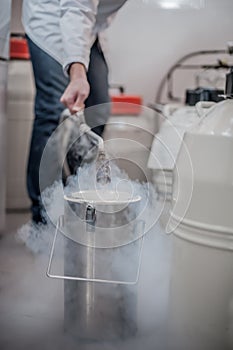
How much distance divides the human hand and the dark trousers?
0.04m

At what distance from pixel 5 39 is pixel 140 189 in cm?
61

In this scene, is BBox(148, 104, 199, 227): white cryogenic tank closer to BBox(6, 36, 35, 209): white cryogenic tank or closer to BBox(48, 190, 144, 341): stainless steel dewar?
BBox(48, 190, 144, 341): stainless steel dewar

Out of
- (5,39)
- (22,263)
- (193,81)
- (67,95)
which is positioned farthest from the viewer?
(193,81)

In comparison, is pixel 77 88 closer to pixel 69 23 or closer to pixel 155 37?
pixel 69 23

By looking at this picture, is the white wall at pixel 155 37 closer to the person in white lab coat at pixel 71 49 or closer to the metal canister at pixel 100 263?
the person in white lab coat at pixel 71 49

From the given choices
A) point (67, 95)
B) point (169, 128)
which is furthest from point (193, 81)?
point (67, 95)

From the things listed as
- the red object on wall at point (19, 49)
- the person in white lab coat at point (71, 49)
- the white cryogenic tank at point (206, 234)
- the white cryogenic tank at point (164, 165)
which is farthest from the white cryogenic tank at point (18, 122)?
the white cryogenic tank at point (206, 234)

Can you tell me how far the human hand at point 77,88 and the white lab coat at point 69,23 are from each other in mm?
16

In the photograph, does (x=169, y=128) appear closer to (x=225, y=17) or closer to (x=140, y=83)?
(x=225, y=17)

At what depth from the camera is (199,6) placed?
90 cm

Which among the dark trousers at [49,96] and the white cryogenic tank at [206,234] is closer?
the white cryogenic tank at [206,234]

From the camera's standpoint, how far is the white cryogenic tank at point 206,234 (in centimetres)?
A: 76

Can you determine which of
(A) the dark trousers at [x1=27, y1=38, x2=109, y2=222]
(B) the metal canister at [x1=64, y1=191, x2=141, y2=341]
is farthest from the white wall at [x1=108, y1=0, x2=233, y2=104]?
(B) the metal canister at [x1=64, y1=191, x2=141, y2=341]

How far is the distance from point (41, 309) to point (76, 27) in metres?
0.53
